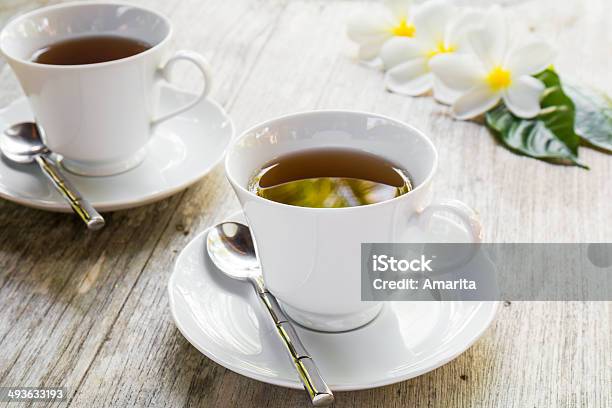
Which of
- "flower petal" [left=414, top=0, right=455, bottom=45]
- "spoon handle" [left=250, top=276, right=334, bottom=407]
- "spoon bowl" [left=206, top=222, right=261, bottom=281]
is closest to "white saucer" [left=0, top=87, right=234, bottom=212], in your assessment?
"spoon bowl" [left=206, top=222, right=261, bottom=281]

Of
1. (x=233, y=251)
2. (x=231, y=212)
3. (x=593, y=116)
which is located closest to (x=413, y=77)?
(x=593, y=116)

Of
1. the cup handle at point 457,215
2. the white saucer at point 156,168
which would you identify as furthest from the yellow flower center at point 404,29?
the cup handle at point 457,215

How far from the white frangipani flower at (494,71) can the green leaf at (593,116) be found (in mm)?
64

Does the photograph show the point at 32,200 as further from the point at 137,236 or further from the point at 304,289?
the point at 304,289

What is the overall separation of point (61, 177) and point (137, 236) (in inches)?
5.6

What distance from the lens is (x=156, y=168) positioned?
1.03 meters

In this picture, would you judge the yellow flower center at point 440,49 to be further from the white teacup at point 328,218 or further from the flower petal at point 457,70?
the white teacup at point 328,218

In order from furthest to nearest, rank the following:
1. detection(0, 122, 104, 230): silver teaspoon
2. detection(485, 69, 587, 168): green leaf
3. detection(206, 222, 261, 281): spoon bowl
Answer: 1. detection(485, 69, 587, 168): green leaf
2. detection(0, 122, 104, 230): silver teaspoon
3. detection(206, 222, 261, 281): spoon bowl

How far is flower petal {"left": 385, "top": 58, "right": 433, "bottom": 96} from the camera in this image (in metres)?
1.22

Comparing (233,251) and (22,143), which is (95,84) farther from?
(233,251)

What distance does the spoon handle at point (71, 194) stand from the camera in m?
0.85

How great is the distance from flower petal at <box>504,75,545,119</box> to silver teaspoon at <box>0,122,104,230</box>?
650mm

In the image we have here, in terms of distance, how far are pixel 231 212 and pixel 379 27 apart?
523 mm

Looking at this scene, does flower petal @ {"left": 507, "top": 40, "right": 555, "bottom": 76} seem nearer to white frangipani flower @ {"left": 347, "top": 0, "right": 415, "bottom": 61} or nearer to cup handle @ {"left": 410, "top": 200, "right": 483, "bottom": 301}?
white frangipani flower @ {"left": 347, "top": 0, "right": 415, "bottom": 61}
